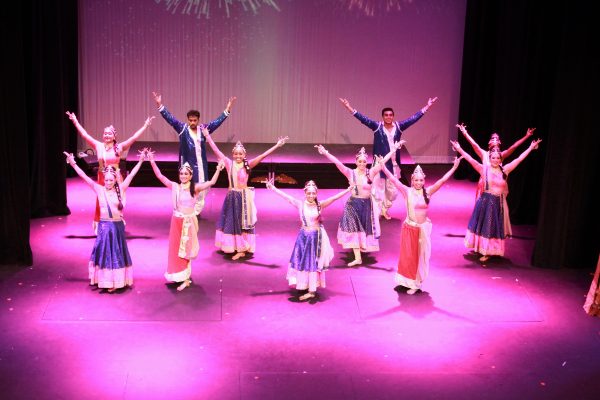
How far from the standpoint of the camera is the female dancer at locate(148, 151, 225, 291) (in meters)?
7.21

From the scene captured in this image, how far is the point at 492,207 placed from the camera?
8242mm

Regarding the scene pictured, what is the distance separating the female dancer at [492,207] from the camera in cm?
823

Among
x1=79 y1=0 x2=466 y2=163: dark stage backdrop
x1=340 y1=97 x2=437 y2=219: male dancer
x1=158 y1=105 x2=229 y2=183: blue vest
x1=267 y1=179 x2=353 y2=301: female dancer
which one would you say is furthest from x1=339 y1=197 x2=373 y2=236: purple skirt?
x1=79 y1=0 x2=466 y2=163: dark stage backdrop

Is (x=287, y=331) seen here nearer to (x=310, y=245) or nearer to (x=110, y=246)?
(x=310, y=245)

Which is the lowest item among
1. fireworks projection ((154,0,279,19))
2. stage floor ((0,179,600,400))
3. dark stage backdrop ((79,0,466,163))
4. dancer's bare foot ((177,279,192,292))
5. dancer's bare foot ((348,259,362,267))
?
stage floor ((0,179,600,400))

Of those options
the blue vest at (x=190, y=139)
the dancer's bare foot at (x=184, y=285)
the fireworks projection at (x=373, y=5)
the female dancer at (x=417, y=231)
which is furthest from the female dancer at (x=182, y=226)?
the fireworks projection at (x=373, y=5)

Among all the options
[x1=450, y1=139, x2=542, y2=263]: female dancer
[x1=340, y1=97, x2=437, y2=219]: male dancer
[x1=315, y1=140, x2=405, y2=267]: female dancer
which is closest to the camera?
[x1=315, y1=140, x2=405, y2=267]: female dancer

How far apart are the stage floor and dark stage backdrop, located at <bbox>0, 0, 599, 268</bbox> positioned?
622 mm

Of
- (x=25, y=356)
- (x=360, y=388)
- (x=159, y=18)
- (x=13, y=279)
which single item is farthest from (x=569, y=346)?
(x=159, y=18)

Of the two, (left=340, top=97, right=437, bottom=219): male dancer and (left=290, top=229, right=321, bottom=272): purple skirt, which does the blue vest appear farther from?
(left=290, top=229, right=321, bottom=272): purple skirt

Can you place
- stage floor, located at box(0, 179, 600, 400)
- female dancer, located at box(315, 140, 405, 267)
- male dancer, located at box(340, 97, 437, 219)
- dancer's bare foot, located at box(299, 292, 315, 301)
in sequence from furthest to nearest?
male dancer, located at box(340, 97, 437, 219) → female dancer, located at box(315, 140, 405, 267) → dancer's bare foot, located at box(299, 292, 315, 301) → stage floor, located at box(0, 179, 600, 400)

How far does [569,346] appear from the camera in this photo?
6.56m

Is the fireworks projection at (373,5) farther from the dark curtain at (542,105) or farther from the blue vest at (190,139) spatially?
the blue vest at (190,139)

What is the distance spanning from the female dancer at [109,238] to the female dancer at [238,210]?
115cm
